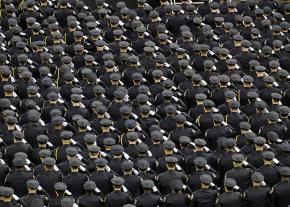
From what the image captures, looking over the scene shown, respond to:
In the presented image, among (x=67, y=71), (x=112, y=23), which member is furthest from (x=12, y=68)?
(x=112, y=23)

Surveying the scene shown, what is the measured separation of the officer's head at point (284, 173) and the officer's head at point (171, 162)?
1873mm

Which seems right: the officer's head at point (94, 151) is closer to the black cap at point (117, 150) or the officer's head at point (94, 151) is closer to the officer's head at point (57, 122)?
the black cap at point (117, 150)

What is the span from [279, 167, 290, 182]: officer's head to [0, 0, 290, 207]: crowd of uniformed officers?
2 cm

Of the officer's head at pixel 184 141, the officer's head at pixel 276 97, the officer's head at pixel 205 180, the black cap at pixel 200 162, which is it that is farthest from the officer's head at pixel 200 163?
the officer's head at pixel 276 97

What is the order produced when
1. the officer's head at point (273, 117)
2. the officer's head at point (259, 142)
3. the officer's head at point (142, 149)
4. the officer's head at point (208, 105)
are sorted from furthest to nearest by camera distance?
the officer's head at point (208, 105) → the officer's head at point (273, 117) → the officer's head at point (259, 142) → the officer's head at point (142, 149)

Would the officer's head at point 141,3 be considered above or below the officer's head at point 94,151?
above

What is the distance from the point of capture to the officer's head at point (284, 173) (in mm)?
19219

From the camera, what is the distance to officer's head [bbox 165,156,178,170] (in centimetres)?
1934

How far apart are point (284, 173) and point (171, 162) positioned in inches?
79.0

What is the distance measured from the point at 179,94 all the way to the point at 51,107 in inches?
108

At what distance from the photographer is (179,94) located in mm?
22594

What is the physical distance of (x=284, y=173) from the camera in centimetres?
1923

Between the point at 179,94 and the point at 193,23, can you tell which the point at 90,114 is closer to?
the point at 179,94

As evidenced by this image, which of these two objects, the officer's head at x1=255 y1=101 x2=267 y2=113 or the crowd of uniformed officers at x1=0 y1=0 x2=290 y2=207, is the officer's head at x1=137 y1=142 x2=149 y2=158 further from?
the officer's head at x1=255 y1=101 x2=267 y2=113
